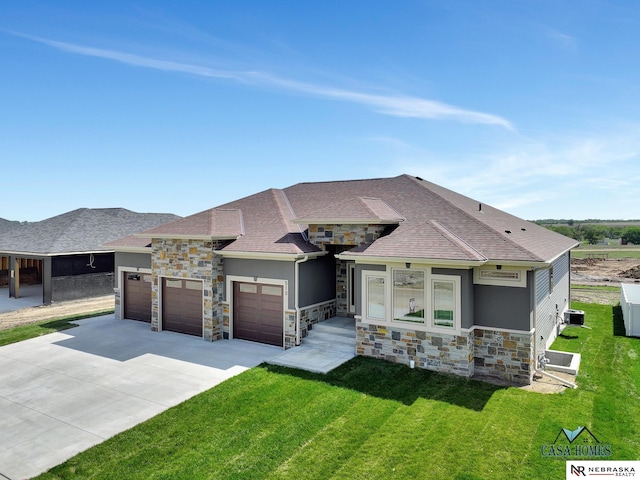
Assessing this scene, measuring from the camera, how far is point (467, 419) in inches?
295

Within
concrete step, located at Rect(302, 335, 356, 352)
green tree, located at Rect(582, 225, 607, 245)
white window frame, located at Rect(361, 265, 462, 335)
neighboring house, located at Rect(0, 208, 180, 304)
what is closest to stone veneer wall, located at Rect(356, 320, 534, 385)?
white window frame, located at Rect(361, 265, 462, 335)

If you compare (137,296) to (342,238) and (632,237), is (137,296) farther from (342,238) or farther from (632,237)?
(632,237)

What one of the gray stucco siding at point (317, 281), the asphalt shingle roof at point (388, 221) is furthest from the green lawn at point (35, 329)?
the gray stucco siding at point (317, 281)

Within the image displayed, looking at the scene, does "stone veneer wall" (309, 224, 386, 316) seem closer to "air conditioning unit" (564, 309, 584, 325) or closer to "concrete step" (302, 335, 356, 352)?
"concrete step" (302, 335, 356, 352)

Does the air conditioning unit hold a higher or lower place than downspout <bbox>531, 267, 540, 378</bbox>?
lower

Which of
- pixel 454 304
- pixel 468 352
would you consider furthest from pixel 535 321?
pixel 454 304

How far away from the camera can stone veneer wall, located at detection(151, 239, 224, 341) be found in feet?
42.7

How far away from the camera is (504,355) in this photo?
9609mm

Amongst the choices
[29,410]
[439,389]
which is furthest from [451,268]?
[29,410]

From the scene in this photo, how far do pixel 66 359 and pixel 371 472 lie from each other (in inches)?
392

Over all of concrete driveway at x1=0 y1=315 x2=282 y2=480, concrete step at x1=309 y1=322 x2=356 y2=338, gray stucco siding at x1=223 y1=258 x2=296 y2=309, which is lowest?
concrete driveway at x1=0 y1=315 x2=282 y2=480

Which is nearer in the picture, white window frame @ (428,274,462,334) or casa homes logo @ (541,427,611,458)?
casa homes logo @ (541,427,611,458)

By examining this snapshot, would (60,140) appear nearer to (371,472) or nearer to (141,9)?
(141,9)

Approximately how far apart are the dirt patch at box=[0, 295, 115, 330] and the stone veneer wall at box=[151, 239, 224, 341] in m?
7.09
